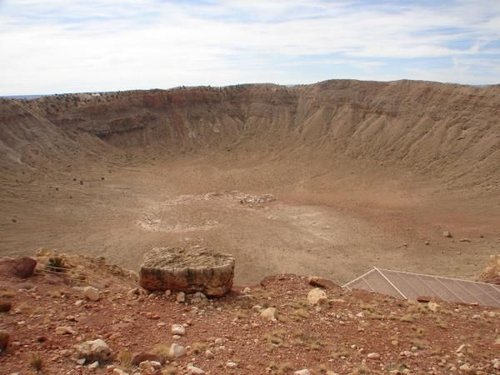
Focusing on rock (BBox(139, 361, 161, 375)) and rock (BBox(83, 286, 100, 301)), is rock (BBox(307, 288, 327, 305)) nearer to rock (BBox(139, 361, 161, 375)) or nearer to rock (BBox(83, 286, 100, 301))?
rock (BBox(139, 361, 161, 375))

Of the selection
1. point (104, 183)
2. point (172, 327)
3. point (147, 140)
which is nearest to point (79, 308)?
point (172, 327)

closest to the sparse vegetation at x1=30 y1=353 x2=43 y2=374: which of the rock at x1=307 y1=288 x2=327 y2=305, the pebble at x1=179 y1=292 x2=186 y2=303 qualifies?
the pebble at x1=179 y1=292 x2=186 y2=303

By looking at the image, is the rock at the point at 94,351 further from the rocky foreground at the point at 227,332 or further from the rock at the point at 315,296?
the rock at the point at 315,296

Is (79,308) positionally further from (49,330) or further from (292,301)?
(292,301)

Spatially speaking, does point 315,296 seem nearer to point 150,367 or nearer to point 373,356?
point 373,356

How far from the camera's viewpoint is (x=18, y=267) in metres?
9.23

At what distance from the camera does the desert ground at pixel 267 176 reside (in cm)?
2248

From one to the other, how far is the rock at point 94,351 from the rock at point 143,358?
39cm

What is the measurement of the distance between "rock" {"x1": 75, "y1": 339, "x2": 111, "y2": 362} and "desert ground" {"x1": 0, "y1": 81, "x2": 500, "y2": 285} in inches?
460

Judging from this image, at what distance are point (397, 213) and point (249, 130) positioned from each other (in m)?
22.3

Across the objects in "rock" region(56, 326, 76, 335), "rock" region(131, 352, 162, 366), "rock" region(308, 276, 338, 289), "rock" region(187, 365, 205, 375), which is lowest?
"rock" region(308, 276, 338, 289)

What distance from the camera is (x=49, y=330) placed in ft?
22.5

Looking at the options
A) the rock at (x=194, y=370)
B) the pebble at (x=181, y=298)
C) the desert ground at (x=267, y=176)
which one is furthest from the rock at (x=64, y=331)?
the desert ground at (x=267, y=176)

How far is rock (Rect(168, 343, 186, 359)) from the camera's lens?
646 cm
